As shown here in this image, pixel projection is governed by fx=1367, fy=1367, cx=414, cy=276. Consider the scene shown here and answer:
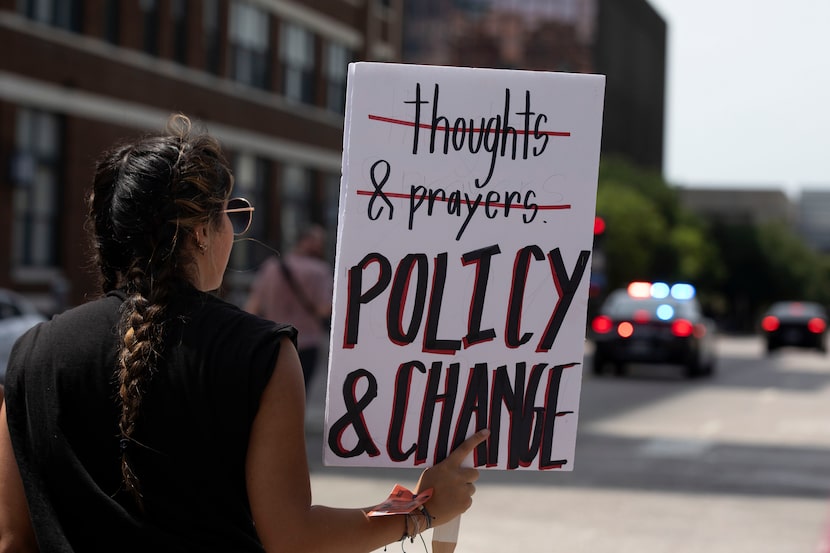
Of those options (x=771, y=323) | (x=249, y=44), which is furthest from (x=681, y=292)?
(x=771, y=323)

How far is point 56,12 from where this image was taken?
1000 inches

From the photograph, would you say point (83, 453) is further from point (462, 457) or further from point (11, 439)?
point (462, 457)

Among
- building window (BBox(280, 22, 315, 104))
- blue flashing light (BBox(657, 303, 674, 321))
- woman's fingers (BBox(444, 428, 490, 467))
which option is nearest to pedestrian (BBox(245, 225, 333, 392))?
woman's fingers (BBox(444, 428, 490, 467))

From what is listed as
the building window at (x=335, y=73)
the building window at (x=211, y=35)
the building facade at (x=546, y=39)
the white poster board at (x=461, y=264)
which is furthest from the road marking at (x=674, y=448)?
the building facade at (x=546, y=39)

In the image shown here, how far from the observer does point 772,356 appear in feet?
134

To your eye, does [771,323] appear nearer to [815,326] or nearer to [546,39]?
[815,326]

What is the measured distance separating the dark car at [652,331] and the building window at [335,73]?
1507cm

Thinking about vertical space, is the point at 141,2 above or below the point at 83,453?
above

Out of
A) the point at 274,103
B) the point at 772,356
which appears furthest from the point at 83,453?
the point at 772,356

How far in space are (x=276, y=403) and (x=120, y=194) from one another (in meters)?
0.48

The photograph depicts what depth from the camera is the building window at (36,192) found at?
2447cm

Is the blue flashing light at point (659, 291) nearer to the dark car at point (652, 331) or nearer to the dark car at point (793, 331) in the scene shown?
the dark car at point (652, 331)

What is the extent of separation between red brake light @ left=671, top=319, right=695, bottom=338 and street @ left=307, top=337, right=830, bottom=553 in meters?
6.12

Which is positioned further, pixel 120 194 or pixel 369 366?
pixel 369 366
